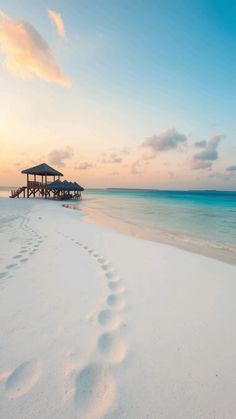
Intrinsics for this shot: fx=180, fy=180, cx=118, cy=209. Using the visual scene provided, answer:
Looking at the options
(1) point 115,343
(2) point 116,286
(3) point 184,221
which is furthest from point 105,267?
(3) point 184,221

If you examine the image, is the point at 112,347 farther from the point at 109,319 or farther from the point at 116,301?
the point at 116,301

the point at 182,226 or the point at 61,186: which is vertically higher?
the point at 61,186

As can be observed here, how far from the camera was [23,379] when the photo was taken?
52.4 inches

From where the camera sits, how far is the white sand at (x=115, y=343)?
1218mm

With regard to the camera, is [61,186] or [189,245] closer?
[189,245]

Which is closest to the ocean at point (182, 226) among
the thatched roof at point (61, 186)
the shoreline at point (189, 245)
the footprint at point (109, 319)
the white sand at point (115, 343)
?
the shoreline at point (189, 245)

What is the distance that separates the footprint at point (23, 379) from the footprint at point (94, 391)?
0.33m

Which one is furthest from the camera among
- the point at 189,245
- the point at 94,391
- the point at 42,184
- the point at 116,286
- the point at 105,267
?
the point at 42,184

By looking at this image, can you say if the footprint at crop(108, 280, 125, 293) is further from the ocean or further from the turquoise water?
the turquoise water

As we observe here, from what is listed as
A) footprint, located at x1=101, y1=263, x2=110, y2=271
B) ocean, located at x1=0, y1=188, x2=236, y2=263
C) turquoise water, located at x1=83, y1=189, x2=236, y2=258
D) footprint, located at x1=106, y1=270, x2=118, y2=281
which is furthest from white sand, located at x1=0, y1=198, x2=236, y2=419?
turquoise water, located at x1=83, y1=189, x2=236, y2=258

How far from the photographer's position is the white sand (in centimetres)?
122

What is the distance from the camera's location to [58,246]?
4.64 m

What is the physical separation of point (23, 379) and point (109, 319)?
3.08ft

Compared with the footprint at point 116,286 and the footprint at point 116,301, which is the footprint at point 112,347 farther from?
the footprint at point 116,286
